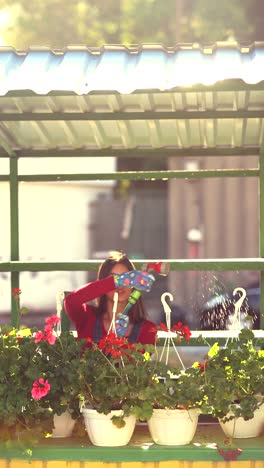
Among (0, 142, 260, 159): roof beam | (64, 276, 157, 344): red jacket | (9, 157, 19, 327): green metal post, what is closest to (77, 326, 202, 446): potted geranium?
(64, 276, 157, 344): red jacket

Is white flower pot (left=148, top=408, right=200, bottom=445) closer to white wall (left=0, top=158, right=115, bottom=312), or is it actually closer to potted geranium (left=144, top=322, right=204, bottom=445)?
potted geranium (left=144, top=322, right=204, bottom=445)

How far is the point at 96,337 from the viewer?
5.36 meters

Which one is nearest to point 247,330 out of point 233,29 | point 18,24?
point 233,29

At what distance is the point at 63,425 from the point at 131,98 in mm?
1632

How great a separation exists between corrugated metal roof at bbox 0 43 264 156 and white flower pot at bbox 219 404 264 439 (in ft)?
4.75

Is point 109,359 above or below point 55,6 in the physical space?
below

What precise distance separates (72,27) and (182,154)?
63.1 ft

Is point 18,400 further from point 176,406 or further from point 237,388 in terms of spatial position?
point 237,388

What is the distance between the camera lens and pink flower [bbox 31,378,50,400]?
4633 millimetres

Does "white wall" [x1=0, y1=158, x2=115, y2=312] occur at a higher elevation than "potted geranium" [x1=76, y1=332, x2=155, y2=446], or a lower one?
higher

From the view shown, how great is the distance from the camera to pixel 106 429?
4.66 m

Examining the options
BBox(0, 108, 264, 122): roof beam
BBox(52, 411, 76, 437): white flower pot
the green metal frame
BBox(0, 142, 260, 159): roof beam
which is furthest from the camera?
BBox(0, 142, 260, 159): roof beam

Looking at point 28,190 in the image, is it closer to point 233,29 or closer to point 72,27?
point 72,27

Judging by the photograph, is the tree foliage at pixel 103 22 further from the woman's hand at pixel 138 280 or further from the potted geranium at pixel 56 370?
the potted geranium at pixel 56 370
